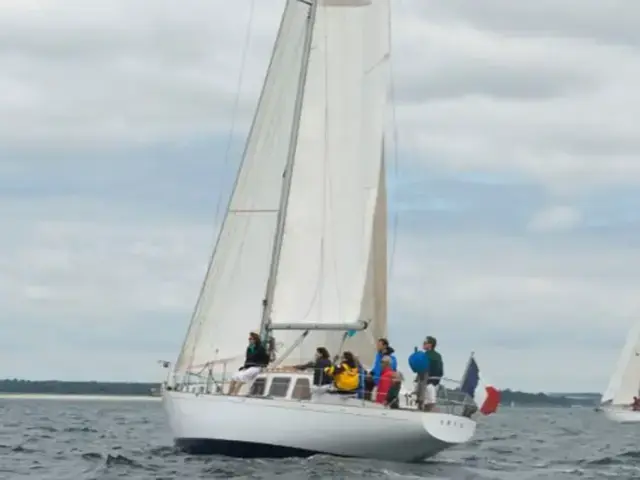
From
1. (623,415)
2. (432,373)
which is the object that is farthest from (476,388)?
(623,415)

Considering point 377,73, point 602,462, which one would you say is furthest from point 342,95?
point 602,462

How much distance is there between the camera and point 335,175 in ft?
117

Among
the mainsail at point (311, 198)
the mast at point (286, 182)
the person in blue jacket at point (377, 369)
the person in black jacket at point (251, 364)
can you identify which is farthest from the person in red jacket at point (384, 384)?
the mast at point (286, 182)

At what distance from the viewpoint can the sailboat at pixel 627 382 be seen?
95188 millimetres

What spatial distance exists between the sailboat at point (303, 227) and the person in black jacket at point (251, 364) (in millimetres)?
207

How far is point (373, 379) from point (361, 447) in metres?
1.61

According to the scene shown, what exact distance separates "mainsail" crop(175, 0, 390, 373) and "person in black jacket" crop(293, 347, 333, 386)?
5.12ft

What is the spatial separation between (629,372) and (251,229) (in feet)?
210

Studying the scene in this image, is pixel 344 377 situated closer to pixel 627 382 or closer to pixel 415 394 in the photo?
pixel 415 394

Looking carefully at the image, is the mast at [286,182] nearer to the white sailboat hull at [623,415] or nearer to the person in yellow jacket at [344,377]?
the person in yellow jacket at [344,377]

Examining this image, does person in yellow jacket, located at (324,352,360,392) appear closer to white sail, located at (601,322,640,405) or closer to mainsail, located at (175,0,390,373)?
mainsail, located at (175,0,390,373)

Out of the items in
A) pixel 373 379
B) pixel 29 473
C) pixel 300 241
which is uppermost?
pixel 300 241

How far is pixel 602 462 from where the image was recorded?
38.4m

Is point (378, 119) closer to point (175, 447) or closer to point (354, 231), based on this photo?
point (354, 231)
